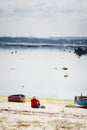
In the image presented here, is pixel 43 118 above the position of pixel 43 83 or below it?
below

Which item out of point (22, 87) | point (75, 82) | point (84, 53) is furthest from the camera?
point (84, 53)

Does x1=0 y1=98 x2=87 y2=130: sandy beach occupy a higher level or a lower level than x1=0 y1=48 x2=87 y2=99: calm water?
lower

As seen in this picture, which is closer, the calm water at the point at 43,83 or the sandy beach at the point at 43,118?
the sandy beach at the point at 43,118

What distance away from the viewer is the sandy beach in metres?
13.2

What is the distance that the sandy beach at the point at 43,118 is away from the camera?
1319 cm

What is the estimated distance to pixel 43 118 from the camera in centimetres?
1482

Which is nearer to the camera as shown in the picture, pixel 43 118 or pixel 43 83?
pixel 43 118

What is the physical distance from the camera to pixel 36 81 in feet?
106

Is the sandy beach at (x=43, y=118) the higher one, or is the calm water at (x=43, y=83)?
the calm water at (x=43, y=83)

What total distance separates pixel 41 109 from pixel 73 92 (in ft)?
32.8

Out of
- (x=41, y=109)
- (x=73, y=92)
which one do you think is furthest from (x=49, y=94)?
(x=41, y=109)

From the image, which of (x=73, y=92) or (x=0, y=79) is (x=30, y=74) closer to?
(x=0, y=79)

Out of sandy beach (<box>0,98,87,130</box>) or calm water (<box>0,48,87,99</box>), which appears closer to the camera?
sandy beach (<box>0,98,87,130</box>)

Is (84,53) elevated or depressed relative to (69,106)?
elevated
